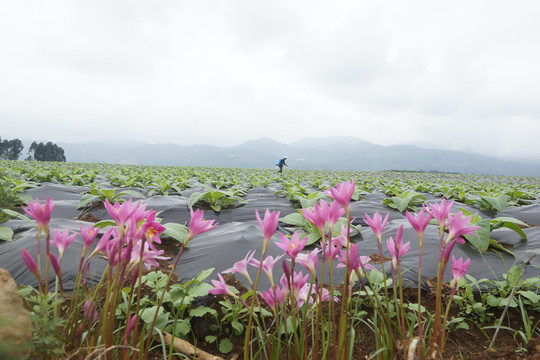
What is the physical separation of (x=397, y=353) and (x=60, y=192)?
6.20m

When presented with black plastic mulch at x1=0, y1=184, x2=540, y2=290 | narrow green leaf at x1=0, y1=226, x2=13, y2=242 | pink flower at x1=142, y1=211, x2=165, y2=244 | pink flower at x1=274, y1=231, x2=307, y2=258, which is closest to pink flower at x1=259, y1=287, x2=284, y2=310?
pink flower at x1=274, y1=231, x2=307, y2=258

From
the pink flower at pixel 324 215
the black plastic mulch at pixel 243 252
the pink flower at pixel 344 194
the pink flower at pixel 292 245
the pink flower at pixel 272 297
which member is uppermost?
the pink flower at pixel 344 194

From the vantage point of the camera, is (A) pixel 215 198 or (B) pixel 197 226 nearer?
(B) pixel 197 226

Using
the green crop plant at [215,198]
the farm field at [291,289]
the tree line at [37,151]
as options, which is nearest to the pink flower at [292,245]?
the farm field at [291,289]

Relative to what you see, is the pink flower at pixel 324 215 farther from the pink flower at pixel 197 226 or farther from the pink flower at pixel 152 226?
the pink flower at pixel 152 226

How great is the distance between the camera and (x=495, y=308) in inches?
60.9

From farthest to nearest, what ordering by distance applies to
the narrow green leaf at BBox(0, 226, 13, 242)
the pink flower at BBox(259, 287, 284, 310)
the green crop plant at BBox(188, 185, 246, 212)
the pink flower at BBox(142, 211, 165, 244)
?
the green crop plant at BBox(188, 185, 246, 212), the narrow green leaf at BBox(0, 226, 13, 242), the pink flower at BBox(259, 287, 284, 310), the pink flower at BBox(142, 211, 165, 244)

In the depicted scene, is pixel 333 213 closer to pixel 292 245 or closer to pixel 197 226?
pixel 292 245

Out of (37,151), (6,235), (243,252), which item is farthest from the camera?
(37,151)

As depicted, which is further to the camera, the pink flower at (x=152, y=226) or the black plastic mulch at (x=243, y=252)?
the black plastic mulch at (x=243, y=252)

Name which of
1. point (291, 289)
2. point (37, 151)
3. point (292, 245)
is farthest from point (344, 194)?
point (37, 151)

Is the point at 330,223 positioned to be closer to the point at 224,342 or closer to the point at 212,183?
the point at 224,342

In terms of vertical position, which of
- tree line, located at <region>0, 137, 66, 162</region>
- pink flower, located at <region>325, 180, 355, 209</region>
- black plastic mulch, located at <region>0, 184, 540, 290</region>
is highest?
tree line, located at <region>0, 137, 66, 162</region>

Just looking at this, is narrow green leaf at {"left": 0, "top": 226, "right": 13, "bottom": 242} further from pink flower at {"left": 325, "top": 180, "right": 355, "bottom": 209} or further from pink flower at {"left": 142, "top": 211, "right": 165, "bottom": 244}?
pink flower at {"left": 325, "top": 180, "right": 355, "bottom": 209}
